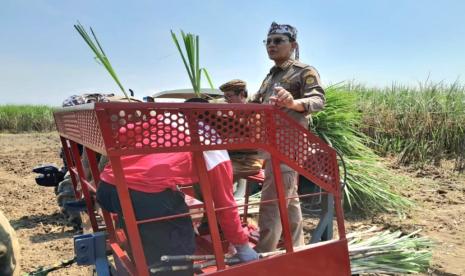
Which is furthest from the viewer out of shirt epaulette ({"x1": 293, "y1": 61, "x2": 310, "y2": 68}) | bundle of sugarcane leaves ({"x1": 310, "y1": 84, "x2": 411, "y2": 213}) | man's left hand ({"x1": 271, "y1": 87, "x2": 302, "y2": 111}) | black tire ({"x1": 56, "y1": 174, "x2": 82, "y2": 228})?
bundle of sugarcane leaves ({"x1": 310, "y1": 84, "x2": 411, "y2": 213})

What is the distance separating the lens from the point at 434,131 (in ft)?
29.9

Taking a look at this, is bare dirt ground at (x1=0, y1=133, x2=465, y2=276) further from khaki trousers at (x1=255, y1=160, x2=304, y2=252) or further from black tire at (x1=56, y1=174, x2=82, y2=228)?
khaki trousers at (x1=255, y1=160, x2=304, y2=252)

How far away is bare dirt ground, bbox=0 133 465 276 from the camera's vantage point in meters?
4.38

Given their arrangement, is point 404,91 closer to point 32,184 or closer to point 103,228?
point 32,184

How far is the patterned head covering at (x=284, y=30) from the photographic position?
3.16 metres

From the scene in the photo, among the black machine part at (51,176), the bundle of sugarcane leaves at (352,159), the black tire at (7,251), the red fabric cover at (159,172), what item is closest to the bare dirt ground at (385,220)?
the bundle of sugarcane leaves at (352,159)

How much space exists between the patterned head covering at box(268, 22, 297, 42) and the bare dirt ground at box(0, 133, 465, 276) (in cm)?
241

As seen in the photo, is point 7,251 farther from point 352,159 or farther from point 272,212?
point 352,159

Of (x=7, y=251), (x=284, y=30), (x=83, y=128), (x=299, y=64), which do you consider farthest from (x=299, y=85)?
(x=7, y=251)

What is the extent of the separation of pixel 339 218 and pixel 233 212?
64 cm

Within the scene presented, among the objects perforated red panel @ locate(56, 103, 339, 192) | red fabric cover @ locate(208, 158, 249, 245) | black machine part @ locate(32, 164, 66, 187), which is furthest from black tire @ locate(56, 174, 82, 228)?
red fabric cover @ locate(208, 158, 249, 245)

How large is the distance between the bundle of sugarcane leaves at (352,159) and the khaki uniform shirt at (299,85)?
244cm

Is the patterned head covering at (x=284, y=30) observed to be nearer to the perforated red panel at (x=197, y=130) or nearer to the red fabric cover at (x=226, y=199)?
the perforated red panel at (x=197, y=130)

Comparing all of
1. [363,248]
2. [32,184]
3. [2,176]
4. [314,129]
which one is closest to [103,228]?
[363,248]
